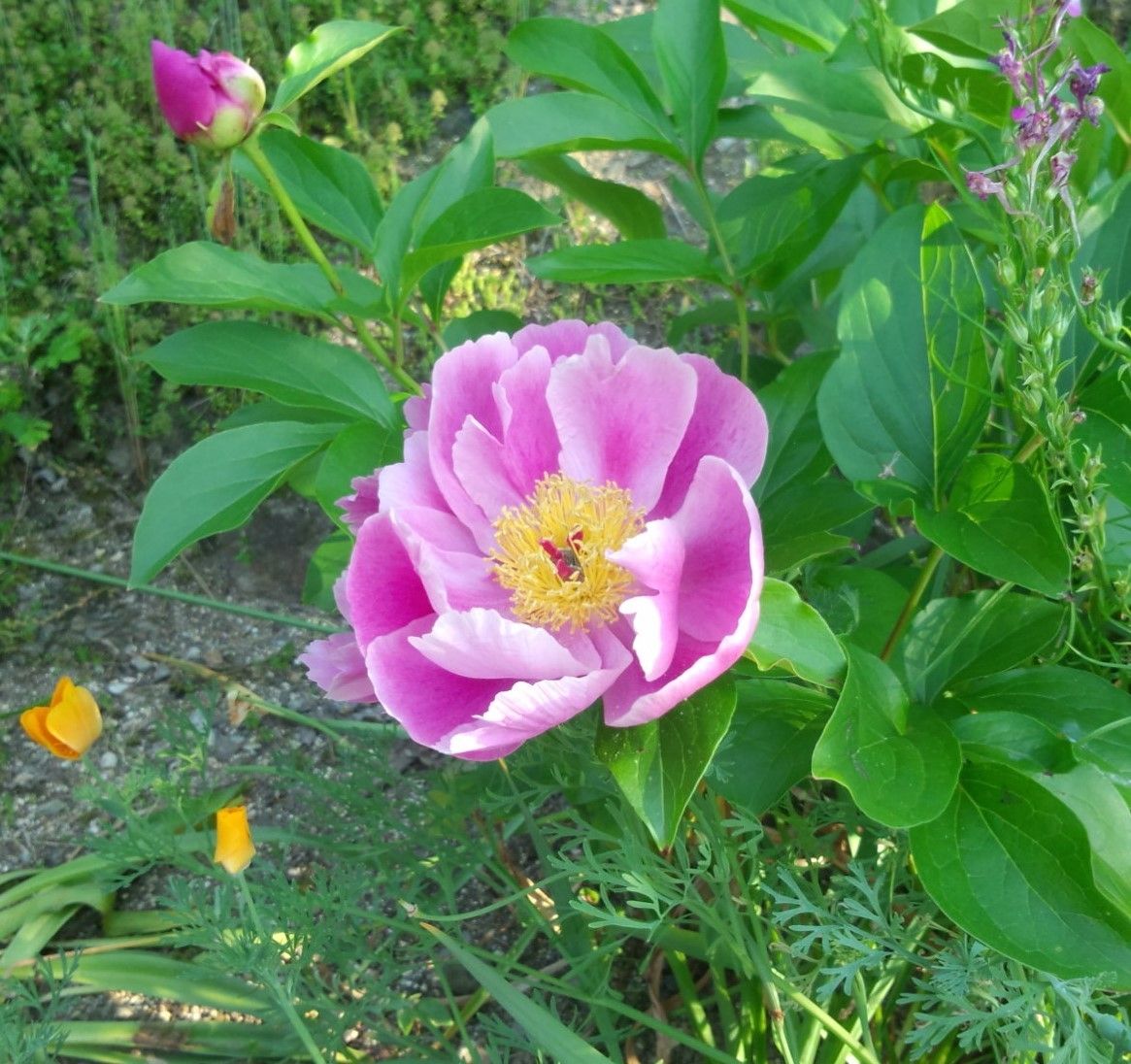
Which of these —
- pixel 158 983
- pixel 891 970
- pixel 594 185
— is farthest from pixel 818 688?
pixel 158 983

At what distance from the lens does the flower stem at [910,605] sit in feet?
2.93

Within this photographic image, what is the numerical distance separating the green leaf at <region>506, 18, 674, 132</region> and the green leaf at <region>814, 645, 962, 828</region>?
59 cm

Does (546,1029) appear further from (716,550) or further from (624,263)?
(624,263)

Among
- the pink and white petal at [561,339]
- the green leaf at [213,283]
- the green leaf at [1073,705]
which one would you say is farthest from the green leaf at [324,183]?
the green leaf at [1073,705]

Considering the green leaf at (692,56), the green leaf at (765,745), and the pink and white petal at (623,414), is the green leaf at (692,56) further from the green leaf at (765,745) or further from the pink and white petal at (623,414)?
the green leaf at (765,745)

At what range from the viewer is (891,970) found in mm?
956

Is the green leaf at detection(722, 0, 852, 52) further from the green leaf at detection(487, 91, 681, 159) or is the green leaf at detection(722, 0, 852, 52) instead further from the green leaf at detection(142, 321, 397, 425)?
the green leaf at detection(142, 321, 397, 425)

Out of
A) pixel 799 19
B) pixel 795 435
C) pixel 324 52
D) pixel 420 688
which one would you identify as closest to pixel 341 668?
pixel 420 688

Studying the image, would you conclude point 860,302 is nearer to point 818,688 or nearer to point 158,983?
point 818,688

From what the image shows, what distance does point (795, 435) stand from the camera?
0.94 metres

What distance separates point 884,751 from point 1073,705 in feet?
0.60

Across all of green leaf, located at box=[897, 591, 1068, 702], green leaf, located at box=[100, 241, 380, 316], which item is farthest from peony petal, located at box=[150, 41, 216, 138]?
green leaf, located at box=[897, 591, 1068, 702]

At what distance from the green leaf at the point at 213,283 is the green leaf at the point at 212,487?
0.11 m

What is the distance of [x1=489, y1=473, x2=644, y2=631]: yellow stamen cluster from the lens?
772mm
